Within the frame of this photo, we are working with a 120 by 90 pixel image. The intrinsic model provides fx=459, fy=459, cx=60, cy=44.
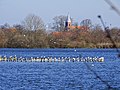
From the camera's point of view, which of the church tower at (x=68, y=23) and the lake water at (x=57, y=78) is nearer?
the lake water at (x=57, y=78)

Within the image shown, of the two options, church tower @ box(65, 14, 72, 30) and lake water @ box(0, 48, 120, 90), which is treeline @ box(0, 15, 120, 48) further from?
lake water @ box(0, 48, 120, 90)

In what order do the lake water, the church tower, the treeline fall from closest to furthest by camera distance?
the lake water < the treeline < the church tower

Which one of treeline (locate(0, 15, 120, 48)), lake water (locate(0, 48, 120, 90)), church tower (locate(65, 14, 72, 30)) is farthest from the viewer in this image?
church tower (locate(65, 14, 72, 30))

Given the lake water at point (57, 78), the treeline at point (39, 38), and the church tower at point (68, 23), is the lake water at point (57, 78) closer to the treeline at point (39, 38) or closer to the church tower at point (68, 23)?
the treeline at point (39, 38)

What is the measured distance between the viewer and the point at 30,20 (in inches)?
5271

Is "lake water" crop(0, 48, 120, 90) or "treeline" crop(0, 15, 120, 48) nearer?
"lake water" crop(0, 48, 120, 90)

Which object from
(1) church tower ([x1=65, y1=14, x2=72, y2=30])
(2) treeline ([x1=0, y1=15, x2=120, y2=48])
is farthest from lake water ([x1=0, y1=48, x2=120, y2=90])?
(1) church tower ([x1=65, y1=14, x2=72, y2=30])

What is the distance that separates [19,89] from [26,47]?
381 feet

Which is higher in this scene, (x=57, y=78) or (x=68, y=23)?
(x=68, y=23)

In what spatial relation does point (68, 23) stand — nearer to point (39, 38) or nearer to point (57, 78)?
point (39, 38)

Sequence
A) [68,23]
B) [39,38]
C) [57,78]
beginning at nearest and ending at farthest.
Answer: [57,78], [39,38], [68,23]

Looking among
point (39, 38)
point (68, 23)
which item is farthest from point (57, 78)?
point (68, 23)

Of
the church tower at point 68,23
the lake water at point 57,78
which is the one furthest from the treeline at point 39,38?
the lake water at point 57,78

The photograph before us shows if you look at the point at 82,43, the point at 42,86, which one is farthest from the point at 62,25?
the point at 42,86
